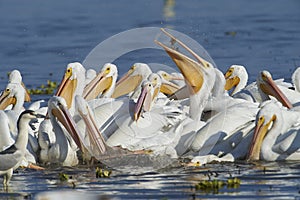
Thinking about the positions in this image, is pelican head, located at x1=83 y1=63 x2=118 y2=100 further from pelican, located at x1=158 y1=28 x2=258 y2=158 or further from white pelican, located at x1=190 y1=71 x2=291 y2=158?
white pelican, located at x1=190 y1=71 x2=291 y2=158

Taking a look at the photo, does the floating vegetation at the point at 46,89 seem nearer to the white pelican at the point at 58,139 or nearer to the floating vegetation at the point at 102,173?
the white pelican at the point at 58,139

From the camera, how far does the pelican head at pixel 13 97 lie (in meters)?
10.2

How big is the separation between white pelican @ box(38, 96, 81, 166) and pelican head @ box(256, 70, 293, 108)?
8.07 ft

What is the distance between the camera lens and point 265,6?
2273cm

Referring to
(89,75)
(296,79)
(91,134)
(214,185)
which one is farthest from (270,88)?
(214,185)

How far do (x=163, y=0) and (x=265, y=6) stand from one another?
3.12 meters

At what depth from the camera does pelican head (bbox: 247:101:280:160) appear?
8.68m

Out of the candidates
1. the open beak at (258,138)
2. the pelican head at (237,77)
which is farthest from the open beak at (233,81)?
the open beak at (258,138)

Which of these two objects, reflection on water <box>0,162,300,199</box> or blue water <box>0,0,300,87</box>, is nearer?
reflection on water <box>0,162,300,199</box>

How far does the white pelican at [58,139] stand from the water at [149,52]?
22cm

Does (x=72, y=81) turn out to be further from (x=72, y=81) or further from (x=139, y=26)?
(x=139, y=26)

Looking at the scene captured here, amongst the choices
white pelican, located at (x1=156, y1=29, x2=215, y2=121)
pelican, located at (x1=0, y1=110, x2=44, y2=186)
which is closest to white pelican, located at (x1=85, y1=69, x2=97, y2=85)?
white pelican, located at (x1=156, y1=29, x2=215, y2=121)

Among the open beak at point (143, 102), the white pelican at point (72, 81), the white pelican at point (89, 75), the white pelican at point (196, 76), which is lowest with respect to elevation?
the open beak at point (143, 102)

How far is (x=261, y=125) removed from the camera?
8.70 meters
